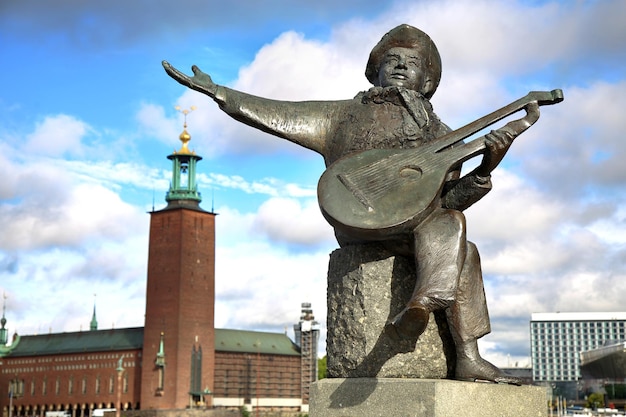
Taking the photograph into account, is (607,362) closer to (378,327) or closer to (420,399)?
(378,327)

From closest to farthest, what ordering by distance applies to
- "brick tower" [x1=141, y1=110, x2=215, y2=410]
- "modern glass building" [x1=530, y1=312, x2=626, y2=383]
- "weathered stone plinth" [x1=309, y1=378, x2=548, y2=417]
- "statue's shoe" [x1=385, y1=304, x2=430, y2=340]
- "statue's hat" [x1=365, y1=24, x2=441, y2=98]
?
"statue's shoe" [x1=385, y1=304, x2=430, y2=340] < "weathered stone plinth" [x1=309, y1=378, x2=548, y2=417] < "statue's hat" [x1=365, y1=24, x2=441, y2=98] < "brick tower" [x1=141, y1=110, x2=215, y2=410] < "modern glass building" [x1=530, y1=312, x2=626, y2=383]

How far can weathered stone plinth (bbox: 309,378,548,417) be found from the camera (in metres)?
4.11

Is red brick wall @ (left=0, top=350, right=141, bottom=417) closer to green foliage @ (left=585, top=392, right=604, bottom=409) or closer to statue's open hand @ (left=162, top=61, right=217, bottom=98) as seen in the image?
green foliage @ (left=585, top=392, right=604, bottom=409)

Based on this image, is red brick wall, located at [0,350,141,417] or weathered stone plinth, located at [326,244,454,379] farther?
red brick wall, located at [0,350,141,417]

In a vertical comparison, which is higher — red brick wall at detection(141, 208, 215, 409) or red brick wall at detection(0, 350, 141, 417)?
red brick wall at detection(141, 208, 215, 409)

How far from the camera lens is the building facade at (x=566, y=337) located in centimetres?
14825

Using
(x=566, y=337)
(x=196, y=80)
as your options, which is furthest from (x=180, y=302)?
(x=566, y=337)

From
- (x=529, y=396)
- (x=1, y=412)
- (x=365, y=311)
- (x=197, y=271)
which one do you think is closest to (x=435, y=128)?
(x=365, y=311)

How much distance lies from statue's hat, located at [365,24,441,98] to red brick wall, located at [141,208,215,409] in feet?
217

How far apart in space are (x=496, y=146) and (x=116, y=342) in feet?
245

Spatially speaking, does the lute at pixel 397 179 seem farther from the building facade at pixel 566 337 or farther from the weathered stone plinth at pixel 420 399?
the building facade at pixel 566 337

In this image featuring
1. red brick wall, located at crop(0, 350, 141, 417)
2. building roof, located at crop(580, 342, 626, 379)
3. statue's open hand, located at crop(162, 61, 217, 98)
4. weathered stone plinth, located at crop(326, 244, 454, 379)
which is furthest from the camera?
building roof, located at crop(580, 342, 626, 379)

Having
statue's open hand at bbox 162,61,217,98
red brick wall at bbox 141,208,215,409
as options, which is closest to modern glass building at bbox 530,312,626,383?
red brick wall at bbox 141,208,215,409

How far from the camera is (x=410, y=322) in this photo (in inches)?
155
